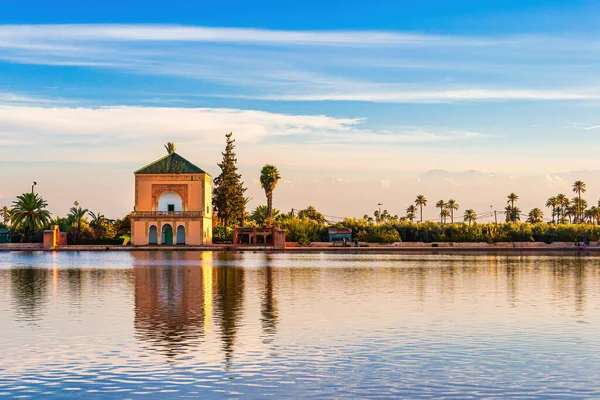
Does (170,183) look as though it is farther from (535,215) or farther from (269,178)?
(535,215)

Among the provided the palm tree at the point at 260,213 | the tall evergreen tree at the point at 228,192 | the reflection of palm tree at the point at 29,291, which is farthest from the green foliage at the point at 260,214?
the reflection of palm tree at the point at 29,291

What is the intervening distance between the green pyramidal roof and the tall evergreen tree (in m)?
4.35

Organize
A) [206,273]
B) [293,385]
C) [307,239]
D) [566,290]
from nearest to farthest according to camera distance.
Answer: [293,385], [566,290], [206,273], [307,239]

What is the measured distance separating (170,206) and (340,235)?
16852 millimetres

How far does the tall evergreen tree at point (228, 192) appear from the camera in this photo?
83.4m

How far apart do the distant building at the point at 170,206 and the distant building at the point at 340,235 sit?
12.2m

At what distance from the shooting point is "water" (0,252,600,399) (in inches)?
392

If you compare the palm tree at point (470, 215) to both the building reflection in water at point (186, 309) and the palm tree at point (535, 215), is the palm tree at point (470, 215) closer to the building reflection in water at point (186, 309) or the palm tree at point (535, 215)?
the palm tree at point (535, 215)

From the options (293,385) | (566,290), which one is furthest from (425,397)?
(566,290)

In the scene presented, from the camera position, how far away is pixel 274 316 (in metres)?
17.0

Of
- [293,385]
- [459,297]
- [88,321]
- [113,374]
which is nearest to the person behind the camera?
[293,385]

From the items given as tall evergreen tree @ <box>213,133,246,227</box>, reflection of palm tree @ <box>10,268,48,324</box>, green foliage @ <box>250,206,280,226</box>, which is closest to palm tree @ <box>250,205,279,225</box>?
green foliage @ <box>250,206,280,226</box>

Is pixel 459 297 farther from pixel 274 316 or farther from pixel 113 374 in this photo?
pixel 113 374

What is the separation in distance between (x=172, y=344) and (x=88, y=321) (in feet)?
11.9
